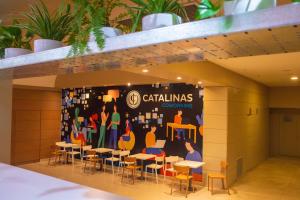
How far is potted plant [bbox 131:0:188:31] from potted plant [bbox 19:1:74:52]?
0.62 meters

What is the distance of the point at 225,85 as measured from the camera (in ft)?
22.1

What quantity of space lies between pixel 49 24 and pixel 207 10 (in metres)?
1.17

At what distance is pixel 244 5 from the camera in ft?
2.91

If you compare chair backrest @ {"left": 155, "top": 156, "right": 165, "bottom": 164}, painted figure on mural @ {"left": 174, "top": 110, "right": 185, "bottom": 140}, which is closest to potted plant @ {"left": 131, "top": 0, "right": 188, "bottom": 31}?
painted figure on mural @ {"left": 174, "top": 110, "right": 185, "bottom": 140}

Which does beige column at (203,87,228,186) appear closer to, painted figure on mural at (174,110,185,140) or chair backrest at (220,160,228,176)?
chair backrest at (220,160,228,176)

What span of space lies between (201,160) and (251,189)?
142 centimetres

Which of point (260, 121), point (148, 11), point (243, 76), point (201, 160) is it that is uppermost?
point (243, 76)

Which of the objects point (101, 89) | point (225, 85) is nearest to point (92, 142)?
point (101, 89)

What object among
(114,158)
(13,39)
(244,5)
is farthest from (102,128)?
(244,5)

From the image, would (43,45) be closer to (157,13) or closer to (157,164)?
(157,13)

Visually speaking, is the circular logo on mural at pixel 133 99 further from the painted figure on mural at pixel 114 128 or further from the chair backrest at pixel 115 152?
the chair backrest at pixel 115 152

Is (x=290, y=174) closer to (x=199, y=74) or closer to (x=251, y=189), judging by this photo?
(x=251, y=189)

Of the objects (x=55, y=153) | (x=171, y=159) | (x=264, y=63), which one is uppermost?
(x=264, y=63)

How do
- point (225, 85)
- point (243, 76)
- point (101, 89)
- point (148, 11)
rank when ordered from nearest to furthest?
point (148, 11) < point (225, 85) < point (243, 76) < point (101, 89)
